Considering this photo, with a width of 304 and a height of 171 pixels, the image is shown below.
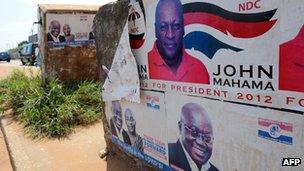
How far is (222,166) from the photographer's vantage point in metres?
2.79

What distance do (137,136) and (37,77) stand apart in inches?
212

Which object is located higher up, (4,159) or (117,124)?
(117,124)

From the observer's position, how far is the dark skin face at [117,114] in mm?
4336

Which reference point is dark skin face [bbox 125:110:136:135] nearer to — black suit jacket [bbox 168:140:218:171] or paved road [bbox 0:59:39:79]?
black suit jacket [bbox 168:140:218:171]

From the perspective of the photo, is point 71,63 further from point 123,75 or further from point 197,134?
point 197,134

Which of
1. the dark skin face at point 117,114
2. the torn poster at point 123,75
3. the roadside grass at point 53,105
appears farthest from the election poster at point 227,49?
the roadside grass at point 53,105

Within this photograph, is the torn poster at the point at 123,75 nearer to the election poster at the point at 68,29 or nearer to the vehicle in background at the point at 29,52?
the election poster at the point at 68,29

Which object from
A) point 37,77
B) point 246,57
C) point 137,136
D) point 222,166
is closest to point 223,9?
point 246,57

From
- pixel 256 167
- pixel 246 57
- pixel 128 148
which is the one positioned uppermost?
pixel 246 57

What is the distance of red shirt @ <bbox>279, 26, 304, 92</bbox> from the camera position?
6.72 ft

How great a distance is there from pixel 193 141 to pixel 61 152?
9.54ft

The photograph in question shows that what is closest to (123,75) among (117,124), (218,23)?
(117,124)

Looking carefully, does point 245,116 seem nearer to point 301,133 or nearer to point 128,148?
point 301,133

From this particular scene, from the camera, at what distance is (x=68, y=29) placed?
8.27 m
